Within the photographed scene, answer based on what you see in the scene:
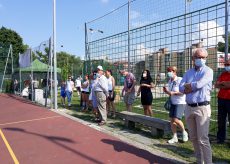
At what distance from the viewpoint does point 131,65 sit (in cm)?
1149

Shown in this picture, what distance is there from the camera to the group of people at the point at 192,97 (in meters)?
5.69

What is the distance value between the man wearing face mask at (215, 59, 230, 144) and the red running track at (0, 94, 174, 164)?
1.65 m

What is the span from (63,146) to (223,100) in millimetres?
3752

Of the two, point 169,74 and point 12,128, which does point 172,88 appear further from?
point 12,128

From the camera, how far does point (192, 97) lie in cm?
576

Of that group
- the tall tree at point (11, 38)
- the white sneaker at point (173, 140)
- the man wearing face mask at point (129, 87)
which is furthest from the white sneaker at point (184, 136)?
the tall tree at point (11, 38)

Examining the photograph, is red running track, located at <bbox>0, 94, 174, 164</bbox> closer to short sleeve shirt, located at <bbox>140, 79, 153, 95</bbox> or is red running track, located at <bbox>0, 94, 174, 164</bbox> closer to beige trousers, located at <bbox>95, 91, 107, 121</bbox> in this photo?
beige trousers, located at <bbox>95, 91, 107, 121</bbox>

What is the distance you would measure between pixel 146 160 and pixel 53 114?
7.68 m

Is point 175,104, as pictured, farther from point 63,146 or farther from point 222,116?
point 63,146

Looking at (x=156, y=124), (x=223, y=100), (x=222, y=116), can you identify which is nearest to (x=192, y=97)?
(x=223, y=100)

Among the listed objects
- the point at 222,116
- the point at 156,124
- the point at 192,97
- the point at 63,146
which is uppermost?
the point at 192,97

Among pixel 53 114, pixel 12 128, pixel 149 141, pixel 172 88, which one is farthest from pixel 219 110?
pixel 53 114

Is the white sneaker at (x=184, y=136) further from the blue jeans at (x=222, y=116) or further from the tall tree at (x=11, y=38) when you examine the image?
the tall tree at (x=11, y=38)

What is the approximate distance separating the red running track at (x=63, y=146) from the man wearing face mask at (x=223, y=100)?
1655 mm
